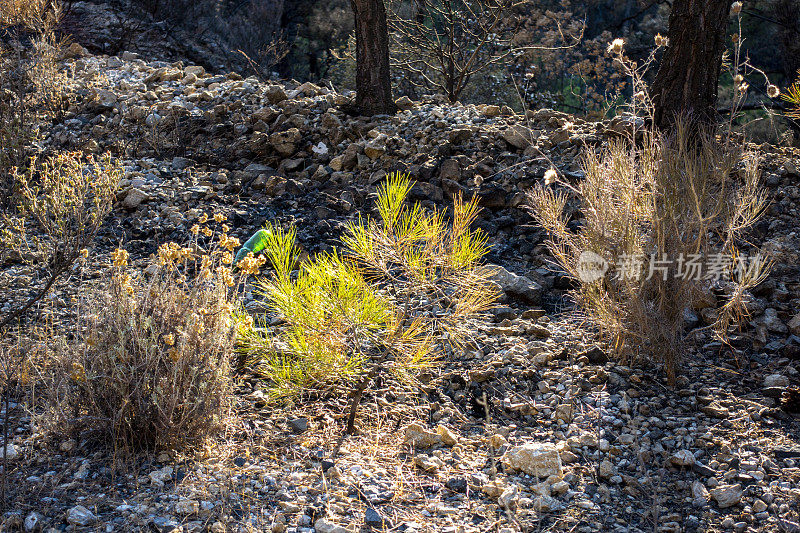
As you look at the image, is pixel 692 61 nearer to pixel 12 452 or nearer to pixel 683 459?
pixel 683 459

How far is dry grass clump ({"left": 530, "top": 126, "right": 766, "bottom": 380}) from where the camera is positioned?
3105mm

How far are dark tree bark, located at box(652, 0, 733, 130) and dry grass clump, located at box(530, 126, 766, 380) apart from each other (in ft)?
4.56

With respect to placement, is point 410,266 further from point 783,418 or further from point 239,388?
point 783,418

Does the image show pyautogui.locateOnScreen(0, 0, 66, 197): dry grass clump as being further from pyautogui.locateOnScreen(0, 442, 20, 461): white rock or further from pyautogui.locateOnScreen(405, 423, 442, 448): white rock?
pyautogui.locateOnScreen(405, 423, 442, 448): white rock

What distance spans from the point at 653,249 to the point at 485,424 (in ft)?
3.72

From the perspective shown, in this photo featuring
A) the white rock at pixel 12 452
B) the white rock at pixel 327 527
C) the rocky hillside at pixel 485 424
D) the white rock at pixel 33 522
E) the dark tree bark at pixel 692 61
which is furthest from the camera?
the dark tree bark at pixel 692 61

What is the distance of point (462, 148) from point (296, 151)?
134 centimetres

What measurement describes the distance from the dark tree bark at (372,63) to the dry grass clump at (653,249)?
286cm

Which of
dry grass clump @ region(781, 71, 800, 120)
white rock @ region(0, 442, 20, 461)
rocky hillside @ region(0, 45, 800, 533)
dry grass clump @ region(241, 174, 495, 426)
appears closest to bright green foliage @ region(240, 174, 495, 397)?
dry grass clump @ region(241, 174, 495, 426)

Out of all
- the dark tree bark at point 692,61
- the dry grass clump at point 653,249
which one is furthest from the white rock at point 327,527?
the dark tree bark at point 692,61

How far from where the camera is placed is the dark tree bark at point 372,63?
231 inches

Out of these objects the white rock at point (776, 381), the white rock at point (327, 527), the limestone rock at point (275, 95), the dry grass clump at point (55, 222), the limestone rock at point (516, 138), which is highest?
the limestone rock at point (275, 95)

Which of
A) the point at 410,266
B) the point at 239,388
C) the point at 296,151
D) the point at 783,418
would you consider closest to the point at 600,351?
the point at 783,418

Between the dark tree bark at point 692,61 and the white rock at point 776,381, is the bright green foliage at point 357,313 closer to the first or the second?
the white rock at point 776,381
